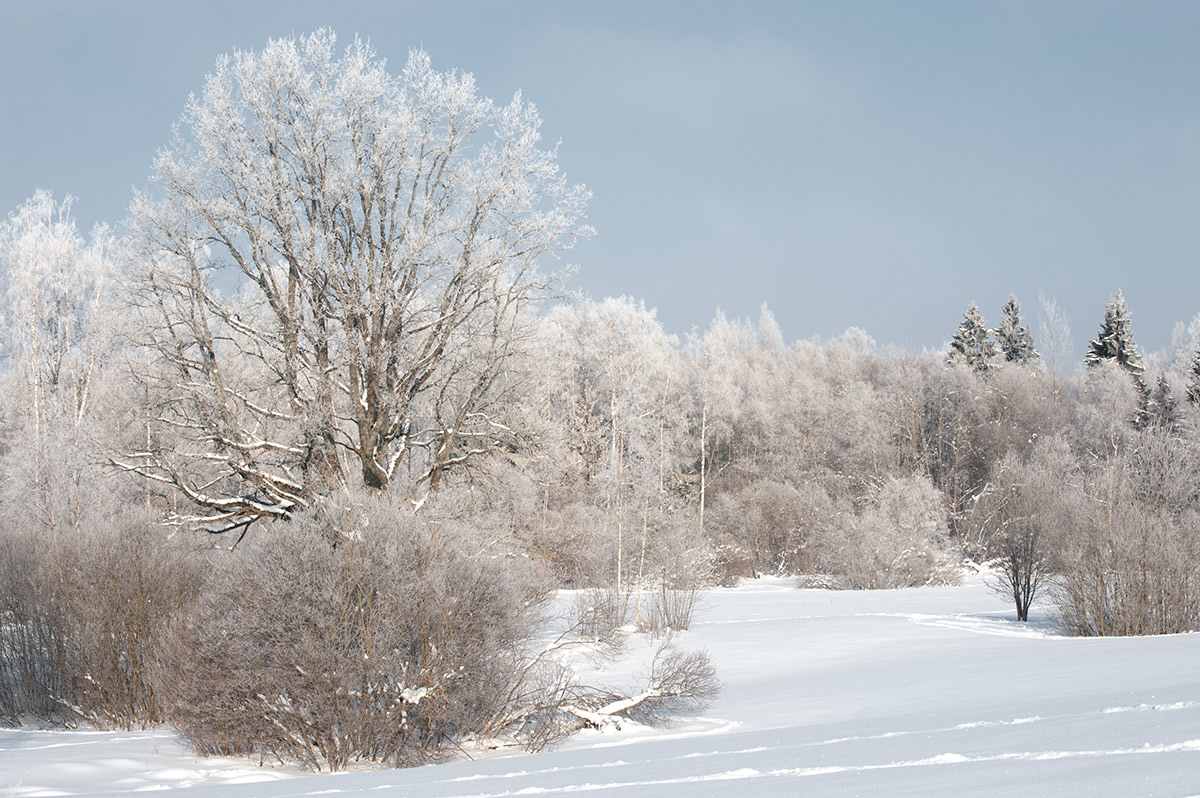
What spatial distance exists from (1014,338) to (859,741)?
65.9 m

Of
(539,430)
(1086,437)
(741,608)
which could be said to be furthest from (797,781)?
(1086,437)

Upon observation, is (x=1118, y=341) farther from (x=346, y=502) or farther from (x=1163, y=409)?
(x=346, y=502)

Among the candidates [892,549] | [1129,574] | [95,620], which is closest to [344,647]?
[95,620]

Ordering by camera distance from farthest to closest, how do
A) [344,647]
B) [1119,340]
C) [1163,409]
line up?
[1119,340]
[1163,409]
[344,647]

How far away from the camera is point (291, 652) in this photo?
10.4 meters

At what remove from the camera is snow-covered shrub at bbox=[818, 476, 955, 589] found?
34.0m

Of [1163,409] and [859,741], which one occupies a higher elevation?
[1163,409]

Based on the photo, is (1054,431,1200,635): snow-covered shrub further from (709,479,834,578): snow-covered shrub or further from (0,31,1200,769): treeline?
(709,479,834,578): snow-covered shrub

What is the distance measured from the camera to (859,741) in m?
7.23

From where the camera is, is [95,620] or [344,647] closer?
[344,647]

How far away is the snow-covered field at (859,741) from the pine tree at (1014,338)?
172ft

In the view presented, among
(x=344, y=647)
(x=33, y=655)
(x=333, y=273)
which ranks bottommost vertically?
(x=33, y=655)

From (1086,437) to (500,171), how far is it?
4142cm

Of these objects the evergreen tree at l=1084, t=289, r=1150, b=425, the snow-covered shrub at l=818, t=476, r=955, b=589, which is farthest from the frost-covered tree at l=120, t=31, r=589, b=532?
the evergreen tree at l=1084, t=289, r=1150, b=425
